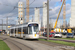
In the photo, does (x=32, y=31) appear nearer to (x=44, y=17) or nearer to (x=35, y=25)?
(x=35, y=25)

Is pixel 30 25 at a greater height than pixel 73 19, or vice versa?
pixel 73 19

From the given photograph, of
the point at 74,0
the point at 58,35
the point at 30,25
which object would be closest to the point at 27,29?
the point at 30,25

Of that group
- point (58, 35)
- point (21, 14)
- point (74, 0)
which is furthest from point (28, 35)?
point (74, 0)

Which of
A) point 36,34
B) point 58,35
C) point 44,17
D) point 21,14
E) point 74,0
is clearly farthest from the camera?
point 44,17

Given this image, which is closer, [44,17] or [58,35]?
[58,35]

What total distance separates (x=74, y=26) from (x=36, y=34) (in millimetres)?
82711

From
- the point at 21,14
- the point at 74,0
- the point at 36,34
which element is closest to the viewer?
the point at 36,34

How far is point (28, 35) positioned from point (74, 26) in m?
82.9

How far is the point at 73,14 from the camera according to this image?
341 ft

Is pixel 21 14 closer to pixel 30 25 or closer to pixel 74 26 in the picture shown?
pixel 74 26

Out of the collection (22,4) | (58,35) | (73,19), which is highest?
(22,4)

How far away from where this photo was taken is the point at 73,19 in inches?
4035

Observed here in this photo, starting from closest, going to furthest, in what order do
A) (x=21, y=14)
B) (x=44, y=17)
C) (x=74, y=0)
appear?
(x=21, y=14)
(x=74, y=0)
(x=44, y=17)

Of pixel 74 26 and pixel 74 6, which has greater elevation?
pixel 74 6
